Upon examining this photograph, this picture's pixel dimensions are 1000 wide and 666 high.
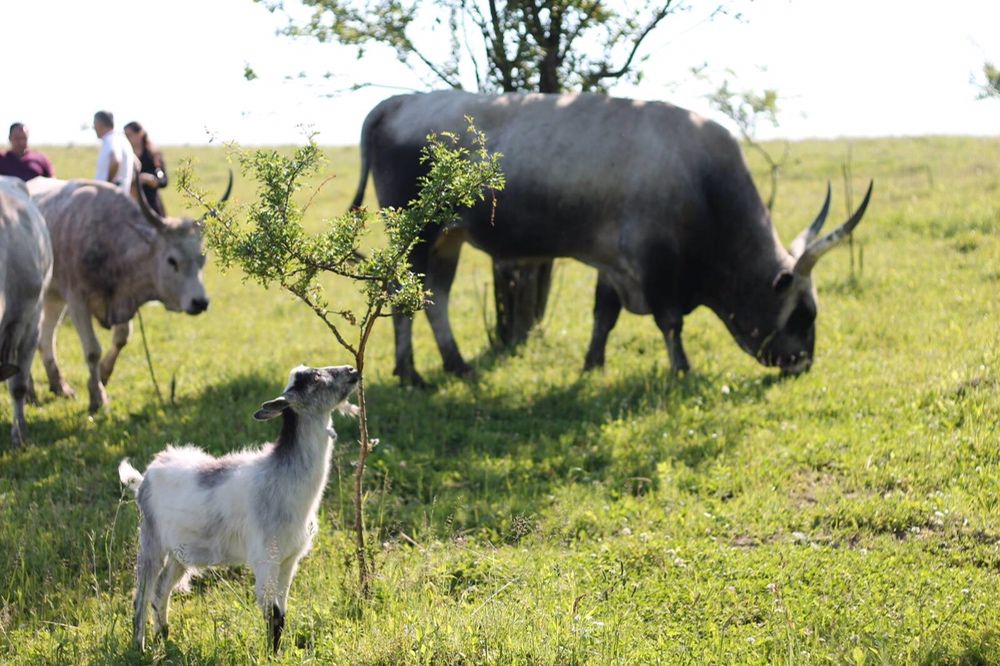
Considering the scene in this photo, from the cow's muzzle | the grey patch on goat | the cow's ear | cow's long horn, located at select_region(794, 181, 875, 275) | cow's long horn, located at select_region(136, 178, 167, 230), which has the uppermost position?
cow's long horn, located at select_region(136, 178, 167, 230)

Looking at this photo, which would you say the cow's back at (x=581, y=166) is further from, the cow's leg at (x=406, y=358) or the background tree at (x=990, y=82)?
the background tree at (x=990, y=82)

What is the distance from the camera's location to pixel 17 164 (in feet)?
41.3

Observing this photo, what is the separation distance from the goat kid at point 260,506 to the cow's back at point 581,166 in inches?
209

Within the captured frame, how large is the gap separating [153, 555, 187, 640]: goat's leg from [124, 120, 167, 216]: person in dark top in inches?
327

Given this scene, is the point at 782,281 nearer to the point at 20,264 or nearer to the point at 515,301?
the point at 515,301

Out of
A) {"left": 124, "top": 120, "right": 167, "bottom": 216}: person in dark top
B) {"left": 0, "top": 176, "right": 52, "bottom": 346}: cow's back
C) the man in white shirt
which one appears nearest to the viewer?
{"left": 0, "top": 176, "right": 52, "bottom": 346}: cow's back

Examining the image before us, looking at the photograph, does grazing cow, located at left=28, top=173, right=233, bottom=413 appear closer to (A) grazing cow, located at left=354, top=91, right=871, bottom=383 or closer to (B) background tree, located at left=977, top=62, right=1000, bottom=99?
(A) grazing cow, located at left=354, top=91, right=871, bottom=383

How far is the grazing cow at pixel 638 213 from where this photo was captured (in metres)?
10.6

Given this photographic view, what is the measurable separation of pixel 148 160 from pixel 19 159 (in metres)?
1.56

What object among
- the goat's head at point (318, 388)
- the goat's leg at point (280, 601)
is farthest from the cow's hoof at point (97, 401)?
the goat's head at point (318, 388)

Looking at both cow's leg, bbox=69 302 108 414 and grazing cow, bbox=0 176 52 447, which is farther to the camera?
cow's leg, bbox=69 302 108 414

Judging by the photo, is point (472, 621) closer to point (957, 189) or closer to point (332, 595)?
point (332, 595)

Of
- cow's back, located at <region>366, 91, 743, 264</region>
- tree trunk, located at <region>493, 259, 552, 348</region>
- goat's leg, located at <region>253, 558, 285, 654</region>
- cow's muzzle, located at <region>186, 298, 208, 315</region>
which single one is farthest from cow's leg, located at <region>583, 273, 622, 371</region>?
goat's leg, located at <region>253, 558, 285, 654</region>

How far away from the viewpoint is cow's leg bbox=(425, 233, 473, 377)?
11305mm
